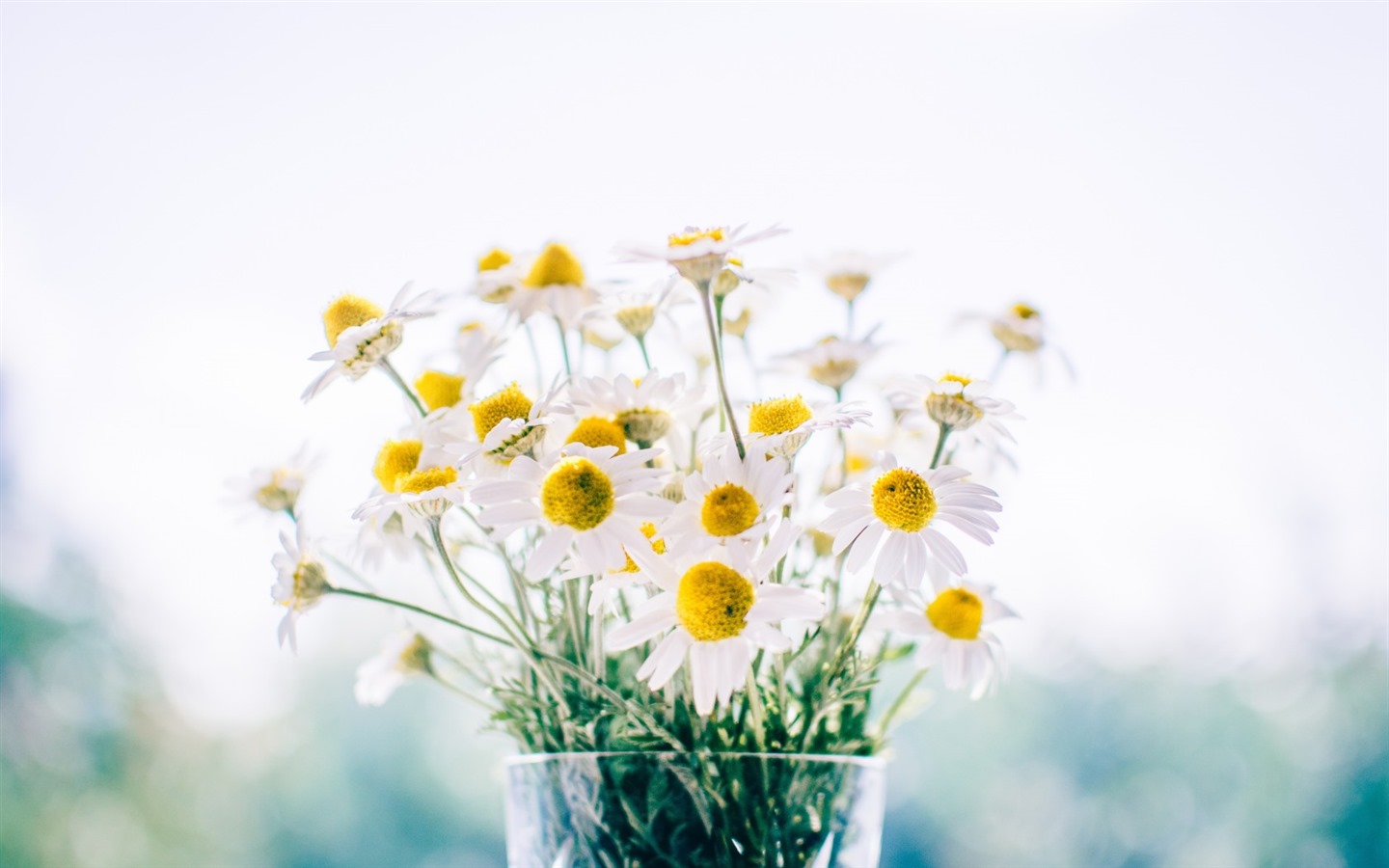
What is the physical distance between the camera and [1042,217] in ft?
5.04

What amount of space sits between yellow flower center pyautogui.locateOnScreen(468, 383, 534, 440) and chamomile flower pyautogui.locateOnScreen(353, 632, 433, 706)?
0.15m

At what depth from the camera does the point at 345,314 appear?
0.51m

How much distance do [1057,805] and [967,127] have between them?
4.01 feet

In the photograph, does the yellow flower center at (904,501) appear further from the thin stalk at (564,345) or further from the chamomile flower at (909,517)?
the thin stalk at (564,345)

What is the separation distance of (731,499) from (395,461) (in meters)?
0.16

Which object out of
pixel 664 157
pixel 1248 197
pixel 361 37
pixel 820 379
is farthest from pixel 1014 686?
pixel 820 379

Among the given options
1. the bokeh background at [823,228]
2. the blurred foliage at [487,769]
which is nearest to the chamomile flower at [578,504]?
the bokeh background at [823,228]

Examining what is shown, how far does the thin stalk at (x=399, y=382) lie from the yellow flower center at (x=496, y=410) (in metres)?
0.04

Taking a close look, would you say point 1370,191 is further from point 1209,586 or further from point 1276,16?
point 1209,586

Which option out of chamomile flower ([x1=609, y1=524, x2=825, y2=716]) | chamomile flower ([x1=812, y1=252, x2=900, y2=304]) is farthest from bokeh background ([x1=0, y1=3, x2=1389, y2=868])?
chamomile flower ([x1=609, y1=524, x2=825, y2=716])

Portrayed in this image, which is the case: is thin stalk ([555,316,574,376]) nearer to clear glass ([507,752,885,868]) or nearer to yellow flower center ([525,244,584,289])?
yellow flower center ([525,244,584,289])

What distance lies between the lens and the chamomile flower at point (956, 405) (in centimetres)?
48

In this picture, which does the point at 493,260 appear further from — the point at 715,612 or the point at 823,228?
the point at 823,228

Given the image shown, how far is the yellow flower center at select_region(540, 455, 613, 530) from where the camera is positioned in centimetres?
41
